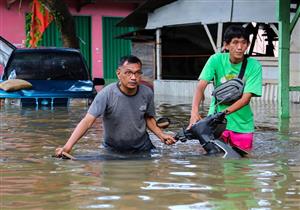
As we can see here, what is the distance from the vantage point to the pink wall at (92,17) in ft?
86.5

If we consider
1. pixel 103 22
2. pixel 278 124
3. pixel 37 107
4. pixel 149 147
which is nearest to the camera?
pixel 149 147

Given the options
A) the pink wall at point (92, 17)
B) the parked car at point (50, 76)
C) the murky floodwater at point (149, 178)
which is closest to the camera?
the murky floodwater at point (149, 178)

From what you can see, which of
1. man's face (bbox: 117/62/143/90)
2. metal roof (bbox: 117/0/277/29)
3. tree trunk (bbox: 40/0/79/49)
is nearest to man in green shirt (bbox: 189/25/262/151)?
man's face (bbox: 117/62/143/90)

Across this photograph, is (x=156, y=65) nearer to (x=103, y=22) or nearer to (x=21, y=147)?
(x=103, y=22)

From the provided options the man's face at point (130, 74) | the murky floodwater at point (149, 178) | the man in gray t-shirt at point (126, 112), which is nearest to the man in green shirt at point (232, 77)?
the murky floodwater at point (149, 178)

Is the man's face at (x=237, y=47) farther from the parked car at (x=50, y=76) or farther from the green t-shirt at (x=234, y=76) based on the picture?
the parked car at (x=50, y=76)

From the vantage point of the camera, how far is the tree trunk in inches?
734

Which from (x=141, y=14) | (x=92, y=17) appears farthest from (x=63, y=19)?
(x=92, y=17)

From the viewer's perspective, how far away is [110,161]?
6.72m

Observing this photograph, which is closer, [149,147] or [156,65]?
[149,147]

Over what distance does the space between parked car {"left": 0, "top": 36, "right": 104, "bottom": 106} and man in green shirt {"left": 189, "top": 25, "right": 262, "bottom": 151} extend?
21.9 feet

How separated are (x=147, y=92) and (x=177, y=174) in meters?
1.06

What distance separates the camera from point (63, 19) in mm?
18969

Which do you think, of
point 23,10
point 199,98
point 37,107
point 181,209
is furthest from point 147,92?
point 23,10
